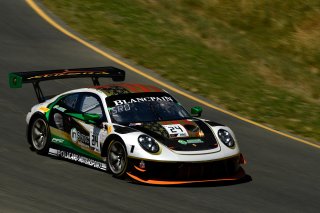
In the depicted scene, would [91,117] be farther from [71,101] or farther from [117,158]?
[71,101]

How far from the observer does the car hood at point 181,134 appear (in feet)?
41.0

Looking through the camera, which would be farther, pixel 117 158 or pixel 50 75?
pixel 50 75

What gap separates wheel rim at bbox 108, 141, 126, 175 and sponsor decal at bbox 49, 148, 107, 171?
0.22 m

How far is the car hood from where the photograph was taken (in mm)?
12484

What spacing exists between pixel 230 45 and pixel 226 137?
34.9 ft

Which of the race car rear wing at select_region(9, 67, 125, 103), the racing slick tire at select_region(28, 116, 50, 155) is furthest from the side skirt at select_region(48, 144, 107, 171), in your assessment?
the race car rear wing at select_region(9, 67, 125, 103)

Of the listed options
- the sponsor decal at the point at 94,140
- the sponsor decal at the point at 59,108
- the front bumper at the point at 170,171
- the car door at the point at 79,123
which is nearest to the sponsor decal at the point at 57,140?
the car door at the point at 79,123

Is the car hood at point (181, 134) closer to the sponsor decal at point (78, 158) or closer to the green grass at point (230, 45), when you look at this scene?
the sponsor decal at point (78, 158)

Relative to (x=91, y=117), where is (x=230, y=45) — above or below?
above

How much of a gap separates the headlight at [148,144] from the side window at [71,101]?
6.39 ft

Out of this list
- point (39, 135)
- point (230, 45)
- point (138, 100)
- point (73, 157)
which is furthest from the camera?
point (230, 45)

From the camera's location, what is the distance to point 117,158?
12.7 m

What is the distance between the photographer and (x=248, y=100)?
1925 centimetres

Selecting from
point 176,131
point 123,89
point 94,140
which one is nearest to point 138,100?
point 123,89
